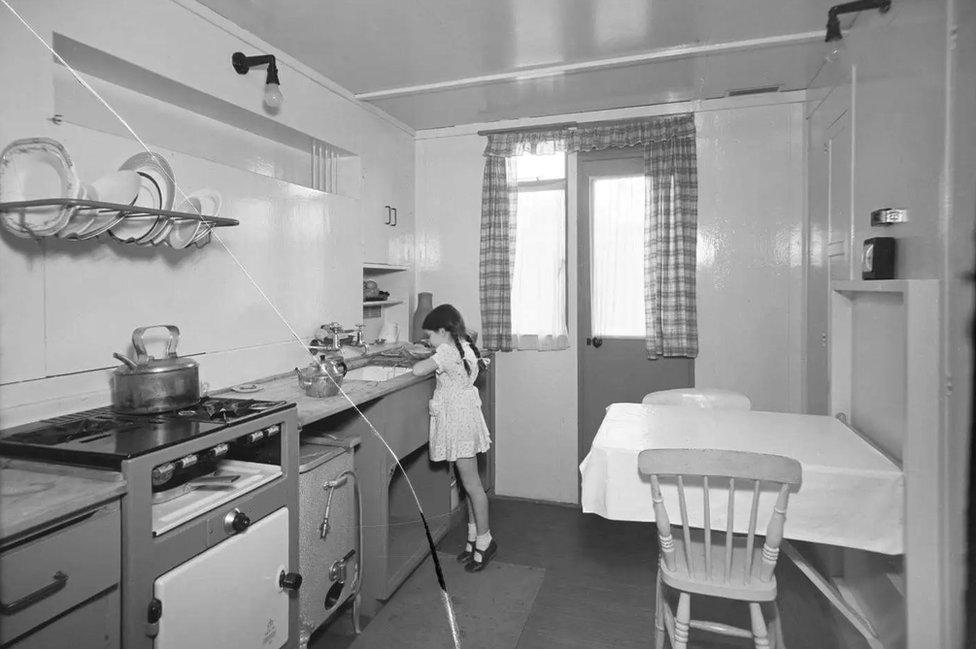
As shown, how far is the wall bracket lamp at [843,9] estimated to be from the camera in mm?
1794

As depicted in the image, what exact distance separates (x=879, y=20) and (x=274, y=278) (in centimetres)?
253

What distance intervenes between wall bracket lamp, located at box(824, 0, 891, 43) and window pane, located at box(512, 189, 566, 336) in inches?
61.1

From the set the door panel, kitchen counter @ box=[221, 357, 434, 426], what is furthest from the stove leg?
the door panel

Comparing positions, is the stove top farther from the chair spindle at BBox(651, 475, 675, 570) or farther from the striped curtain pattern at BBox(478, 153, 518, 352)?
the striped curtain pattern at BBox(478, 153, 518, 352)

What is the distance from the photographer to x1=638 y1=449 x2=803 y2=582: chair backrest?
1.35 metres

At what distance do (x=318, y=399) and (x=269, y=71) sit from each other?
1400 millimetres

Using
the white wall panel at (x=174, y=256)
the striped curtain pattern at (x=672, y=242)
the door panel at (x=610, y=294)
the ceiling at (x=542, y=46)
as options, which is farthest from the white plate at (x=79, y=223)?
the striped curtain pattern at (x=672, y=242)

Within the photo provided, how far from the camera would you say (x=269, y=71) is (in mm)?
2199

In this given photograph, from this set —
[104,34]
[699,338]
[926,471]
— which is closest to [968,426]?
[926,471]

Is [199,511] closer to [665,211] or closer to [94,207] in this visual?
[94,207]

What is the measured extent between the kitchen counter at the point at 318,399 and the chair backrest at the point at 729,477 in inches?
41.0

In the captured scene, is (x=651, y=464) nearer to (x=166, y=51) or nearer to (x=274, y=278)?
(x=274, y=278)

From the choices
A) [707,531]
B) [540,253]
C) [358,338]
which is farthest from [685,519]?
[540,253]

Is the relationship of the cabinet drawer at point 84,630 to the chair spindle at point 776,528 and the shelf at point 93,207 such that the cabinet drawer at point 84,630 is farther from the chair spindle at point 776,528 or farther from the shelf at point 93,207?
the chair spindle at point 776,528
